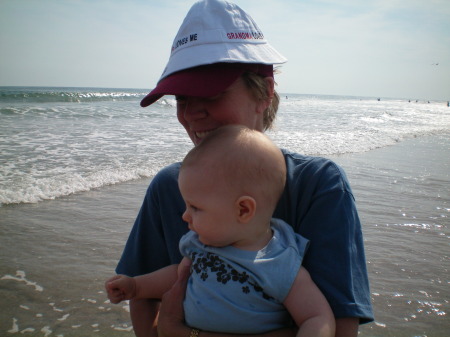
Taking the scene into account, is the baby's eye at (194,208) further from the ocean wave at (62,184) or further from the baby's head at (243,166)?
the ocean wave at (62,184)

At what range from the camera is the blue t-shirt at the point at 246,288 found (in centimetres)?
143

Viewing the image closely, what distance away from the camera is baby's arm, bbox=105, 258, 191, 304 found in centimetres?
167

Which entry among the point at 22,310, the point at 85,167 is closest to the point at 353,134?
the point at 85,167

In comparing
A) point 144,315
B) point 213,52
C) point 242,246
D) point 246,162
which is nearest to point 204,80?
point 213,52

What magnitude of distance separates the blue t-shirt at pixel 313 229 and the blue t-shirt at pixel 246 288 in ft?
0.34

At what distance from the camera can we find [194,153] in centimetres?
158

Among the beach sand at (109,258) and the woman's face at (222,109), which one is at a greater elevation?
the woman's face at (222,109)

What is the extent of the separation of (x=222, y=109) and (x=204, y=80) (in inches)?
7.4

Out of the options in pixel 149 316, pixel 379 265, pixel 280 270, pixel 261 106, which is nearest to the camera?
pixel 280 270

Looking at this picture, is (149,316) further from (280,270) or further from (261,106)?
(261,106)

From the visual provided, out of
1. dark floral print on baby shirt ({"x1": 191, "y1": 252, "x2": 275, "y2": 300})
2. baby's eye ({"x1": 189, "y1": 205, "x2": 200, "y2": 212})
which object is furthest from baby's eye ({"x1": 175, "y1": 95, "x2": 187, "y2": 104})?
dark floral print on baby shirt ({"x1": 191, "y1": 252, "x2": 275, "y2": 300})

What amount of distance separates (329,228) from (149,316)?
3.17 feet

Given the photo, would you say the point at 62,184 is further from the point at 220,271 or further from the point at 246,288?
the point at 246,288

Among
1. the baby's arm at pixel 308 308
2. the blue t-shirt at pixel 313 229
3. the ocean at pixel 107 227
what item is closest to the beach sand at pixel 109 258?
the ocean at pixel 107 227
